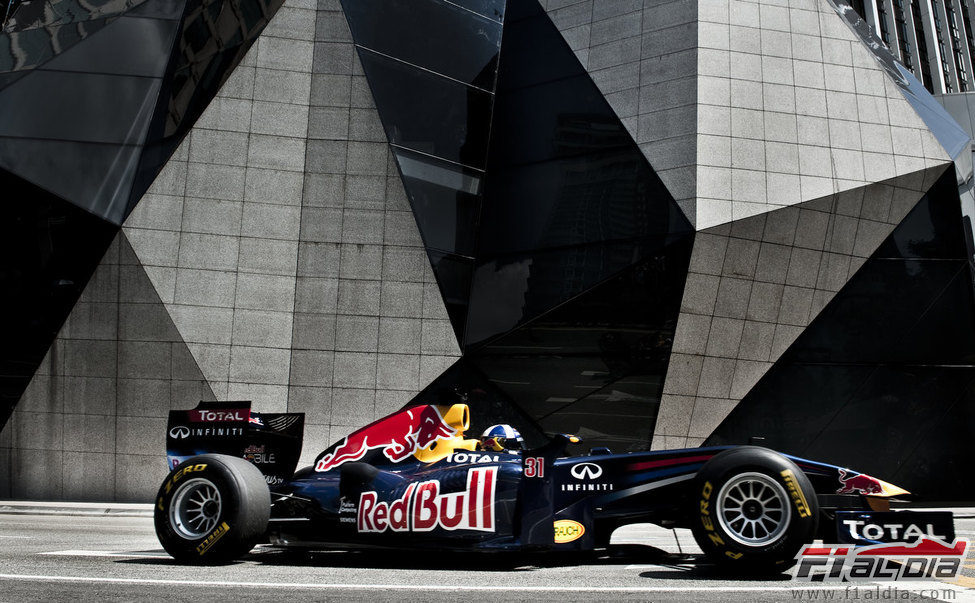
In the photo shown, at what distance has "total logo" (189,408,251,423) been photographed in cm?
725

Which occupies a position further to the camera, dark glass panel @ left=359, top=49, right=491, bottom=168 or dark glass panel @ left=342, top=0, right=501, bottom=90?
dark glass panel @ left=342, top=0, right=501, bottom=90

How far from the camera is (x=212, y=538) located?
5957mm

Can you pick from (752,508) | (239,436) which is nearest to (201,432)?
(239,436)

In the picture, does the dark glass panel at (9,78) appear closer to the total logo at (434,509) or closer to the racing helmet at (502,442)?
the racing helmet at (502,442)

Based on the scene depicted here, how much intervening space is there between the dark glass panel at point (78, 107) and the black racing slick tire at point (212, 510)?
1301cm

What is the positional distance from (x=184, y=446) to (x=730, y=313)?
39.8 ft

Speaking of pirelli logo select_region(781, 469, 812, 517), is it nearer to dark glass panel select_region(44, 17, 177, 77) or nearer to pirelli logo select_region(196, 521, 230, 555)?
pirelli logo select_region(196, 521, 230, 555)

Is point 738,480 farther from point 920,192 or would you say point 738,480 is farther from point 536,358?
point 920,192

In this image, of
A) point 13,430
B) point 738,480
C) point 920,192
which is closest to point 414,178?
point 13,430

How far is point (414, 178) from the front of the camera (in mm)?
17062

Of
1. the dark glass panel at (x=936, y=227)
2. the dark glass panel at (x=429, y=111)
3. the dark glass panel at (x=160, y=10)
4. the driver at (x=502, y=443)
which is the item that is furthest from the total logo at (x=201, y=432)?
the dark glass panel at (x=936, y=227)

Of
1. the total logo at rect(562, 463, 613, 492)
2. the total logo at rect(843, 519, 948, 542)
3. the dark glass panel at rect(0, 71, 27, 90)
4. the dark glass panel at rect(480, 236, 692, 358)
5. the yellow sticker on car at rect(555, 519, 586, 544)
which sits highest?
the dark glass panel at rect(0, 71, 27, 90)

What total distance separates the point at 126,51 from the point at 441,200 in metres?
8.01

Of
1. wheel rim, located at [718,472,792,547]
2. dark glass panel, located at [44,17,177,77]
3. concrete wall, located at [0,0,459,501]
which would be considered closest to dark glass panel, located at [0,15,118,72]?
dark glass panel, located at [44,17,177,77]
